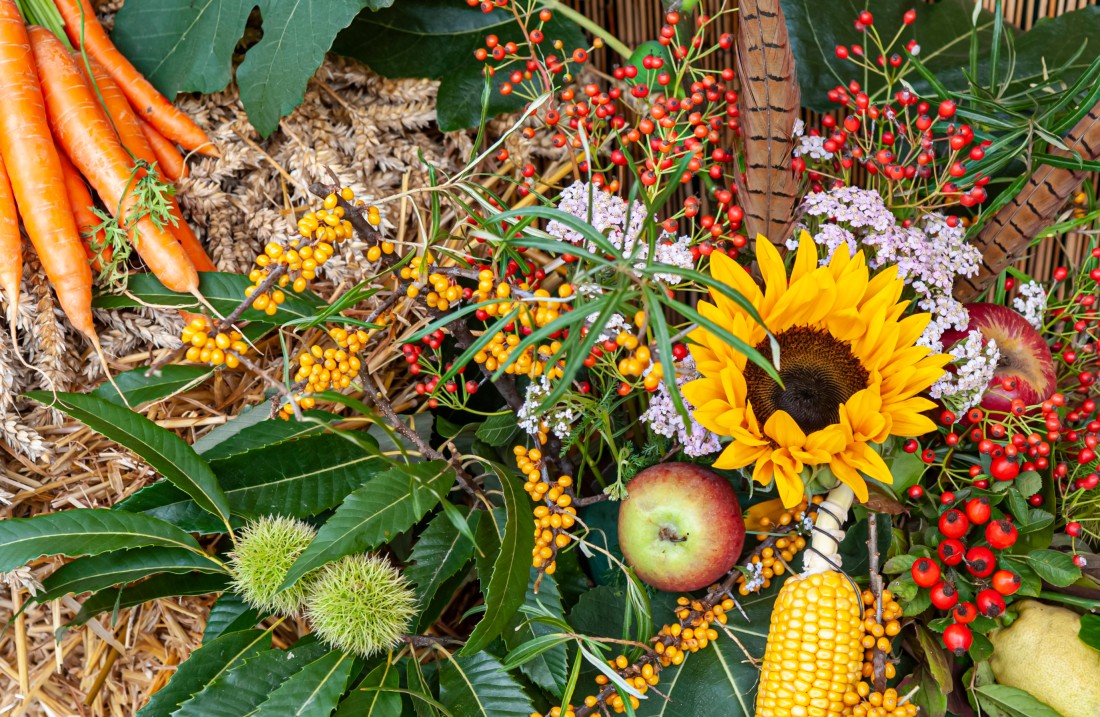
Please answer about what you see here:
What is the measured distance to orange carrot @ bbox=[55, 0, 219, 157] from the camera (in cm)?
103

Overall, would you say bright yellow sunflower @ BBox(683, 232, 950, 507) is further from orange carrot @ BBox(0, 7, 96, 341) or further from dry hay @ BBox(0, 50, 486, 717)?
orange carrot @ BBox(0, 7, 96, 341)

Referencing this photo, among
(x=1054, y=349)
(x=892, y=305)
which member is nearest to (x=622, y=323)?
(x=892, y=305)

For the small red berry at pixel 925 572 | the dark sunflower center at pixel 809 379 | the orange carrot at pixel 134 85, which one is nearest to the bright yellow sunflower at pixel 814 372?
the dark sunflower center at pixel 809 379

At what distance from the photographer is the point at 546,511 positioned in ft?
2.80

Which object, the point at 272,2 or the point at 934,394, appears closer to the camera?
the point at 934,394

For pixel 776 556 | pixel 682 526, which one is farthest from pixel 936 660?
pixel 682 526

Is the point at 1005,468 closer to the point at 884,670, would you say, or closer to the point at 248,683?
the point at 884,670

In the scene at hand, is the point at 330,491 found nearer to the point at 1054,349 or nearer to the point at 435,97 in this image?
the point at 435,97

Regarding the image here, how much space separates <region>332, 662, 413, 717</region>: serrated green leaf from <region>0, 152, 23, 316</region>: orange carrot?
0.59m

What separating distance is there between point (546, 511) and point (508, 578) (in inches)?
3.9

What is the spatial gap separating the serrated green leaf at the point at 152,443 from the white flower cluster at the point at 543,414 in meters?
0.34

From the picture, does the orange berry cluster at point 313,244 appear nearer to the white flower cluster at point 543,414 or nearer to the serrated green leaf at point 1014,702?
the white flower cluster at point 543,414

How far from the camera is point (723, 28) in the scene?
1.20 meters

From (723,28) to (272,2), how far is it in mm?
635
